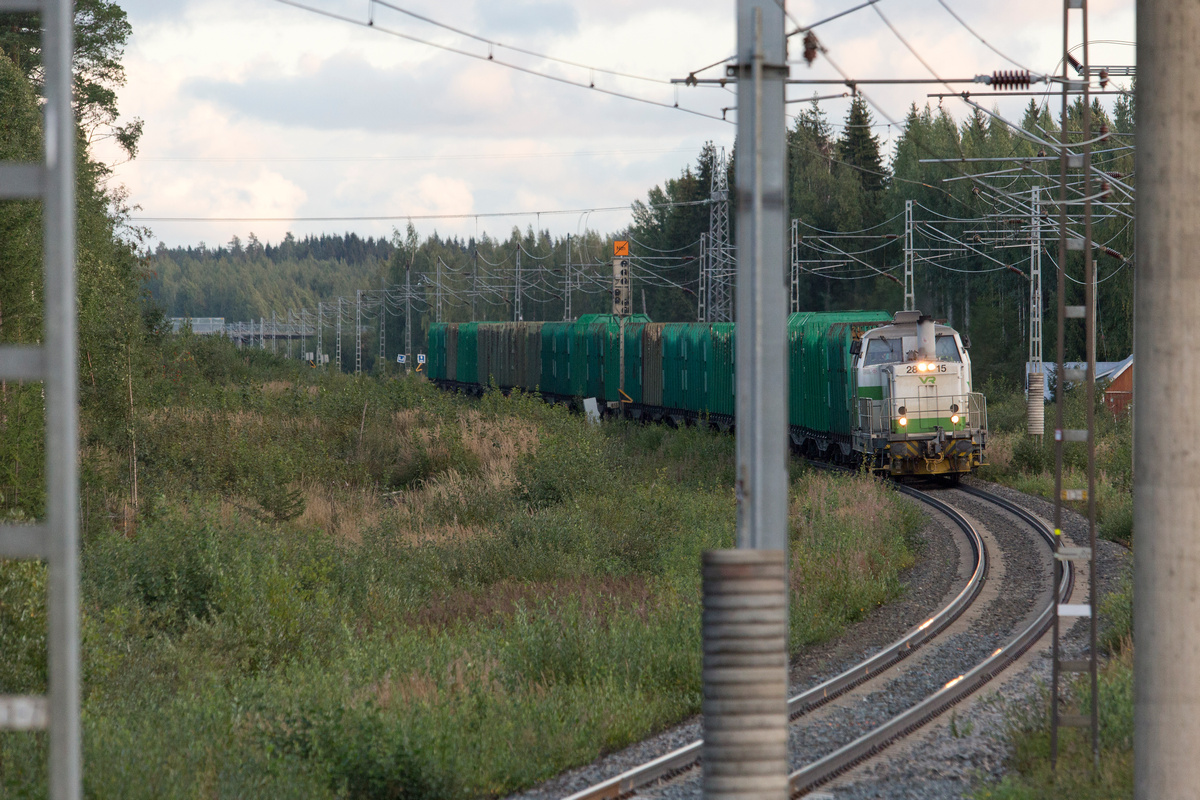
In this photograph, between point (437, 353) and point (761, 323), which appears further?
point (437, 353)

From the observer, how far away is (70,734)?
9.28ft

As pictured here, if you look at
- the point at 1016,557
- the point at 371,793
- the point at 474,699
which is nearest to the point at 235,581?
the point at 474,699

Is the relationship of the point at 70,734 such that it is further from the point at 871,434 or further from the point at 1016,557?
the point at 871,434

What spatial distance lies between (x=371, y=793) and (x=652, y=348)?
27374mm

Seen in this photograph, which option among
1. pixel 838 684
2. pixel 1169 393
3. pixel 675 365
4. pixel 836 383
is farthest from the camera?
pixel 675 365

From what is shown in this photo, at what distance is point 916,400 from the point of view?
21.0 m

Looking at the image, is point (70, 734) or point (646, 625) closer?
point (70, 734)

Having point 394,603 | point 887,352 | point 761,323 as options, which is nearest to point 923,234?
point 887,352

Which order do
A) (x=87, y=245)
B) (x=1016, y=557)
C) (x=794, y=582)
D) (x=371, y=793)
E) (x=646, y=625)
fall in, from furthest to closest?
(x=87, y=245)
(x=1016, y=557)
(x=794, y=582)
(x=646, y=625)
(x=371, y=793)

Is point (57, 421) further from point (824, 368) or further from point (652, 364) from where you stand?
point (652, 364)

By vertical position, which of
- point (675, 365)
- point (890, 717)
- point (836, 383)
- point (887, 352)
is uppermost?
point (887, 352)

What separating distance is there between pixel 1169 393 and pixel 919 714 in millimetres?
4275

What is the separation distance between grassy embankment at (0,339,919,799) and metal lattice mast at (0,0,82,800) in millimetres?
4141

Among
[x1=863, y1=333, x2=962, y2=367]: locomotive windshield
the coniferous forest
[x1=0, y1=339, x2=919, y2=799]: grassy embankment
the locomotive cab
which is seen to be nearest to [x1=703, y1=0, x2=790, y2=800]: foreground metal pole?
[x1=0, y1=339, x2=919, y2=799]: grassy embankment
